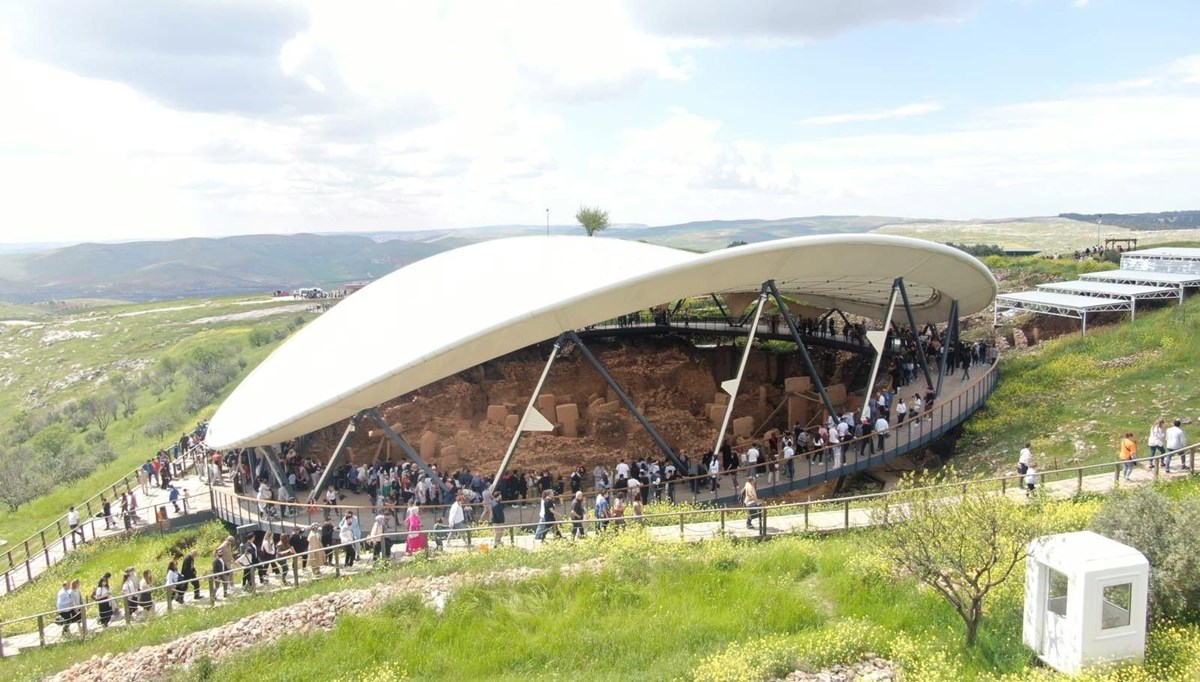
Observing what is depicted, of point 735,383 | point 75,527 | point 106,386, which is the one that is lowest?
point 106,386

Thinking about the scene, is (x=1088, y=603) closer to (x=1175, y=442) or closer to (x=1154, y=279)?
(x=1175, y=442)

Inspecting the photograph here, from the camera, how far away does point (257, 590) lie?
13828mm

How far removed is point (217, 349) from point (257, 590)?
64.1 meters

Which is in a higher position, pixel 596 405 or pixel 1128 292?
pixel 1128 292

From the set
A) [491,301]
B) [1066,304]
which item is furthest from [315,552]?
[1066,304]

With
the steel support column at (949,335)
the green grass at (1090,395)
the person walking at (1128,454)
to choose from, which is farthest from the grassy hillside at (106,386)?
the person walking at (1128,454)

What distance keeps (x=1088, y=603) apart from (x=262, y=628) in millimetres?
11530

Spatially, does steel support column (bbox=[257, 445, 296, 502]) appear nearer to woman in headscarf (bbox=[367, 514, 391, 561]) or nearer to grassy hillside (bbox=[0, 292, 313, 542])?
woman in headscarf (bbox=[367, 514, 391, 561])

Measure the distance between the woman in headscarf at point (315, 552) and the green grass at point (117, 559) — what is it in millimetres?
4813

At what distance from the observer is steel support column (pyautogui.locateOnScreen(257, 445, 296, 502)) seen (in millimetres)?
19375

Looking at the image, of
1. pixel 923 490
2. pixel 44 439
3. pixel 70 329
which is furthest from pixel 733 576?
pixel 70 329

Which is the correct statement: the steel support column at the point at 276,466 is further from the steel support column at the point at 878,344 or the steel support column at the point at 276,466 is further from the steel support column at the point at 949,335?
the steel support column at the point at 949,335

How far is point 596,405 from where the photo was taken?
78.4 feet

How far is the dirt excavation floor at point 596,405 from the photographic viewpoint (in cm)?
2169
